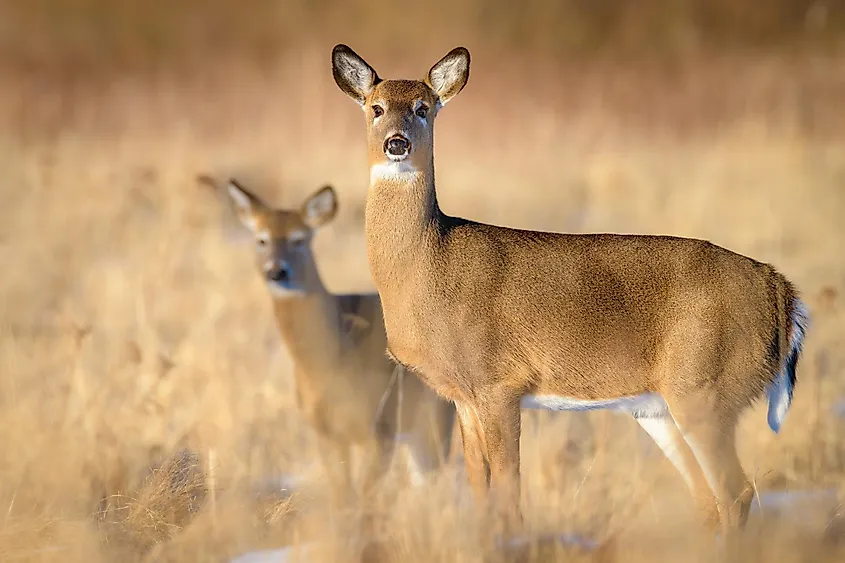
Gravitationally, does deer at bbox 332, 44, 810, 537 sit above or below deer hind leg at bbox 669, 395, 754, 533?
above

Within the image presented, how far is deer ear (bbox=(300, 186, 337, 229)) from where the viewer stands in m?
8.48

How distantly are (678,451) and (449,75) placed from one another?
2.00 metres

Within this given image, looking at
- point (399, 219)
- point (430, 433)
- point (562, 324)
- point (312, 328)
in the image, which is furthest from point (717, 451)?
point (312, 328)

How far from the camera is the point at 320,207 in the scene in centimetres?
855

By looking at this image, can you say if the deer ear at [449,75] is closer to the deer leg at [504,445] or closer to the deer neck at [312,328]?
the deer leg at [504,445]

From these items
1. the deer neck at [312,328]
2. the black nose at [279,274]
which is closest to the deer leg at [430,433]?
the deer neck at [312,328]

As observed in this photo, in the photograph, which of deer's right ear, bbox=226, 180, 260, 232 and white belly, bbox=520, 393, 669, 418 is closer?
white belly, bbox=520, 393, 669, 418

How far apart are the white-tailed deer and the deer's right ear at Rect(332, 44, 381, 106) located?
1.85 metres

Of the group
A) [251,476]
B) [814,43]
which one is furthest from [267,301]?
[814,43]

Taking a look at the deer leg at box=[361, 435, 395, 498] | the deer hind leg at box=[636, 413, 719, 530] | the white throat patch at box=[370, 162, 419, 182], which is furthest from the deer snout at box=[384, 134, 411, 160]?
the deer leg at box=[361, 435, 395, 498]

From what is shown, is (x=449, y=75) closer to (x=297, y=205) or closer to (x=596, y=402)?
(x=596, y=402)

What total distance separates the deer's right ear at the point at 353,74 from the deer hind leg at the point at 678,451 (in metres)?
1.96

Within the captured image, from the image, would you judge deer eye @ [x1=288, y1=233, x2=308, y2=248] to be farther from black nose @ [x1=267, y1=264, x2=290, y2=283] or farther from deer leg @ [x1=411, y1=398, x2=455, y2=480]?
deer leg @ [x1=411, y1=398, x2=455, y2=480]

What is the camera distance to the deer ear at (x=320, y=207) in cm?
848
